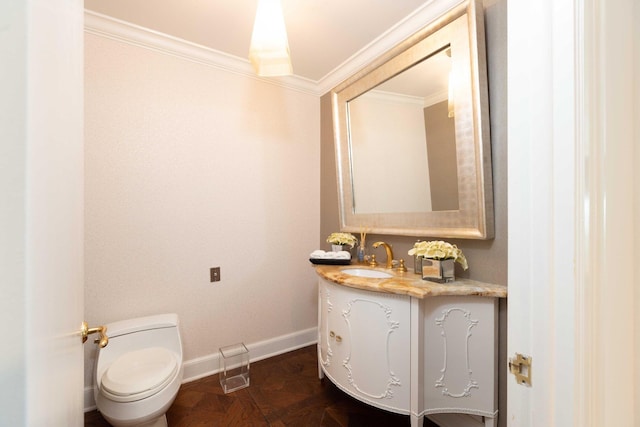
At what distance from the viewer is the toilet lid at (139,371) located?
1.26 metres

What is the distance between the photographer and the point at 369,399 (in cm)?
135

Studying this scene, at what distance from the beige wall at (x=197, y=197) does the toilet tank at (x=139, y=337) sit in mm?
143

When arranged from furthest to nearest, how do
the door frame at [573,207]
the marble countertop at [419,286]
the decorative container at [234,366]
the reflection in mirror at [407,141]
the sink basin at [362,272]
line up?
the decorative container at [234,366] → the sink basin at [362,272] → the reflection in mirror at [407,141] → the marble countertop at [419,286] → the door frame at [573,207]

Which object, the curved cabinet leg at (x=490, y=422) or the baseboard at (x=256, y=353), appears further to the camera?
the baseboard at (x=256, y=353)

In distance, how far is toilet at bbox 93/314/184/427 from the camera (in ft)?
4.03

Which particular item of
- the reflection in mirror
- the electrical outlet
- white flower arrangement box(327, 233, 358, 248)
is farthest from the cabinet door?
the electrical outlet

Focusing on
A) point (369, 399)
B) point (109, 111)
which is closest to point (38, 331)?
point (369, 399)

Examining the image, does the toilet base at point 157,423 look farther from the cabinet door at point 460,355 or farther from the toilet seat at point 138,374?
the cabinet door at point 460,355

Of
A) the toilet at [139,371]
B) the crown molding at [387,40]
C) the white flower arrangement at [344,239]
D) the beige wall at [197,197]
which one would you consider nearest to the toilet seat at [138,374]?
the toilet at [139,371]

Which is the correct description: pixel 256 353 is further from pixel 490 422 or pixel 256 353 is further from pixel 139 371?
pixel 490 422

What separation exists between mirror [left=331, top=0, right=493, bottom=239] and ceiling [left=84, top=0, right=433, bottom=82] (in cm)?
21

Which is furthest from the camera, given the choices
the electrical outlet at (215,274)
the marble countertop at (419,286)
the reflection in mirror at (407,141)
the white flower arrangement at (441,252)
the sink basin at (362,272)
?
the electrical outlet at (215,274)

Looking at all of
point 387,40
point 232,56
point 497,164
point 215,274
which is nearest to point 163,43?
point 232,56

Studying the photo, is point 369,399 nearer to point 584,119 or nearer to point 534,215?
point 534,215
